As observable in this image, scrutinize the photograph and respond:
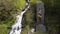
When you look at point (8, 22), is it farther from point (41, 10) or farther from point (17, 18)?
point (41, 10)

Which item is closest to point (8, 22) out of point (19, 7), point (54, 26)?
point (19, 7)

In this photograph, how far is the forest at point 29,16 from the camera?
7500 millimetres

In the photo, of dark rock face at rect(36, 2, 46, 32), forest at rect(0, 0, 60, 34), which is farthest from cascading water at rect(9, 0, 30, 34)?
dark rock face at rect(36, 2, 46, 32)

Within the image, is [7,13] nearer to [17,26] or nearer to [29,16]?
[17,26]

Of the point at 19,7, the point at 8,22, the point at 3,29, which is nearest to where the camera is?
the point at 3,29

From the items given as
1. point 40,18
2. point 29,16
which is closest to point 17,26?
point 29,16

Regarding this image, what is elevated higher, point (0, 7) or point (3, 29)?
point (0, 7)

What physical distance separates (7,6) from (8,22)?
70cm

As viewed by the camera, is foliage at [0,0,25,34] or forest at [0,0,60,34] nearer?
forest at [0,0,60,34]

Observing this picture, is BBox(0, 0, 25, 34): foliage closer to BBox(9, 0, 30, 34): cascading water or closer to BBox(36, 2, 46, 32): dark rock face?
BBox(9, 0, 30, 34): cascading water

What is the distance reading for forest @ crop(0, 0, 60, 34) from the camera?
24.6ft

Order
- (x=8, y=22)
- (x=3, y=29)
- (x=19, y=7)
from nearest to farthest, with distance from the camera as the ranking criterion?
1. (x=3, y=29)
2. (x=8, y=22)
3. (x=19, y=7)

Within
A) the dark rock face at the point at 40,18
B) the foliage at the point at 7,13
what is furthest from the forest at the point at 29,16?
the dark rock face at the point at 40,18

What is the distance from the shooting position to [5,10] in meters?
8.03
